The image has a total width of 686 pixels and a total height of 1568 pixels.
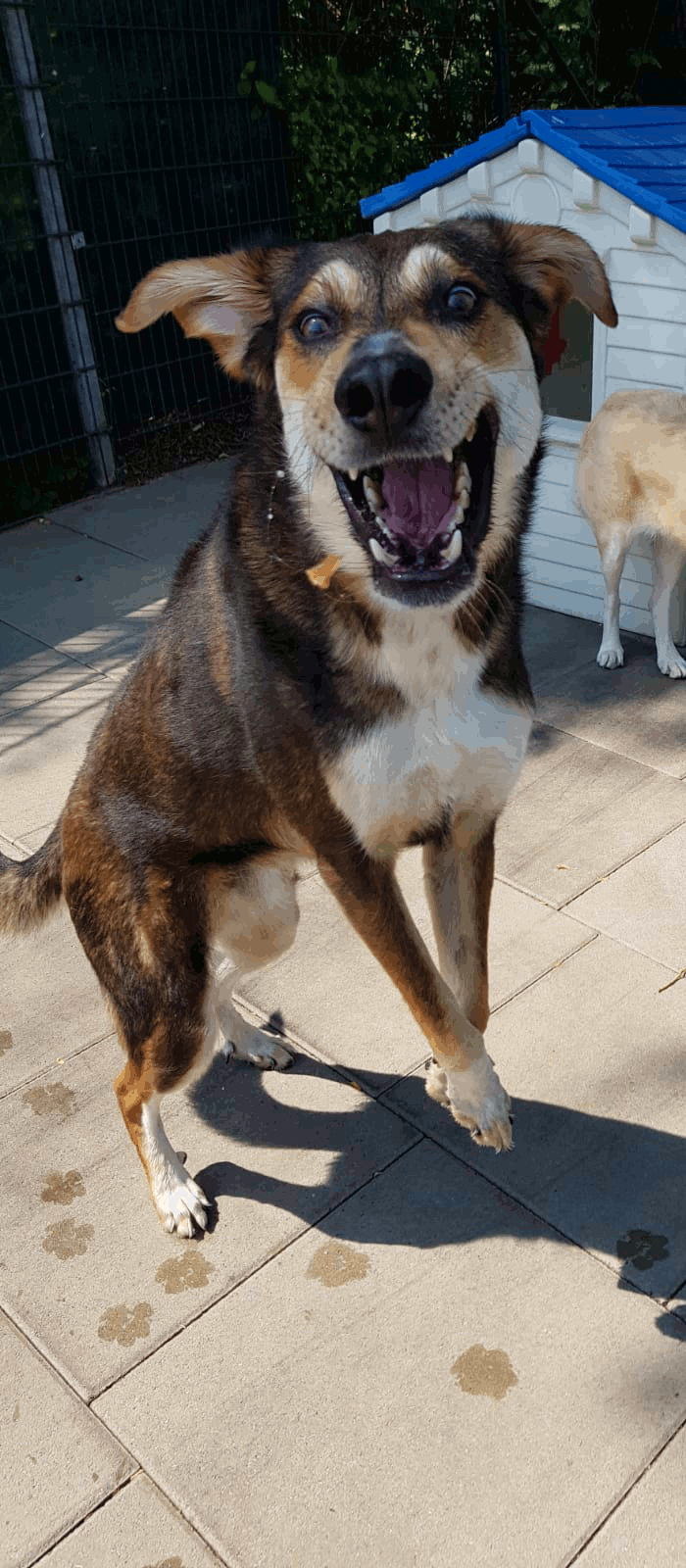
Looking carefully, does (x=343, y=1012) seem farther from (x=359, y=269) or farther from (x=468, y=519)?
(x=359, y=269)

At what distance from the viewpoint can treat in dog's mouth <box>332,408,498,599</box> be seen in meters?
2.04

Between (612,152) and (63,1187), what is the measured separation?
4.35 m

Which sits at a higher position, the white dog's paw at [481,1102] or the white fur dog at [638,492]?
the white fur dog at [638,492]

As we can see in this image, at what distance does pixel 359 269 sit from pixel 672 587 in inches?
118

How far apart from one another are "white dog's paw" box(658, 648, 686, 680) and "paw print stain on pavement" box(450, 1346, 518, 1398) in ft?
10.2

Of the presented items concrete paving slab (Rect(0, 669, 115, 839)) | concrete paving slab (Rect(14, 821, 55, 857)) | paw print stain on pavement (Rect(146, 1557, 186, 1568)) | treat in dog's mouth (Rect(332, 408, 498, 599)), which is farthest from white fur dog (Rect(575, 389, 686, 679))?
paw print stain on pavement (Rect(146, 1557, 186, 1568))

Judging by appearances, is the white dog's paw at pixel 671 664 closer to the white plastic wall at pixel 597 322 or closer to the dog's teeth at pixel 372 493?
the white plastic wall at pixel 597 322

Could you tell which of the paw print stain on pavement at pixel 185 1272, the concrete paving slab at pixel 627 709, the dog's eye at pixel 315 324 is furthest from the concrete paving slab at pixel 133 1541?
the concrete paving slab at pixel 627 709

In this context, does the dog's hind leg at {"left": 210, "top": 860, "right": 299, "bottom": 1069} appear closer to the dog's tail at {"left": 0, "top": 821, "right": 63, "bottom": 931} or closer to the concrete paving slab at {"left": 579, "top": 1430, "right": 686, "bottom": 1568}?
the dog's tail at {"left": 0, "top": 821, "right": 63, "bottom": 931}

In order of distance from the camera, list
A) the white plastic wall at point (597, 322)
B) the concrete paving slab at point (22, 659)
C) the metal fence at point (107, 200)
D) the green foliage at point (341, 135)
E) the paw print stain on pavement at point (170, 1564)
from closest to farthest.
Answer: the paw print stain on pavement at point (170, 1564) → the white plastic wall at point (597, 322) → the concrete paving slab at point (22, 659) → the metal fence at point (107, 200) → the green foliage at point (341, 135)

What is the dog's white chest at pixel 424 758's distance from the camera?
7.02 feet

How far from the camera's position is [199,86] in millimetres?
7391

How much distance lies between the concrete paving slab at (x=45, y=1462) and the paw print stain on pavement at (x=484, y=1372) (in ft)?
2.15

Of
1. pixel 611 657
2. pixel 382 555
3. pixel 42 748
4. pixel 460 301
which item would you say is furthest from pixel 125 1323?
pixel 611 657
